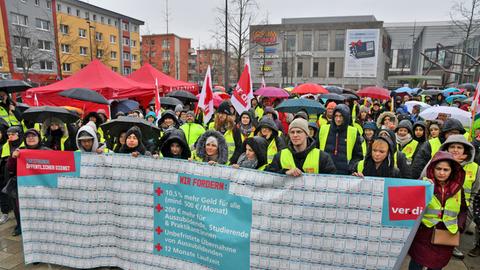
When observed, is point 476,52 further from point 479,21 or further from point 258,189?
point 258,189

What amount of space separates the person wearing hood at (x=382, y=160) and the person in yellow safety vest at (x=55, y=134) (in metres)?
4.47

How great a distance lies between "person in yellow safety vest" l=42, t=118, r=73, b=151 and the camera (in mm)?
5141

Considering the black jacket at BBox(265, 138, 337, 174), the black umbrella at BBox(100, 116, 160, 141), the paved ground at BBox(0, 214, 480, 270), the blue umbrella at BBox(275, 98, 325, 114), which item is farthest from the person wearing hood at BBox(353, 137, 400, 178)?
the blue umbrella at BBox(275, 98, 325, 114)

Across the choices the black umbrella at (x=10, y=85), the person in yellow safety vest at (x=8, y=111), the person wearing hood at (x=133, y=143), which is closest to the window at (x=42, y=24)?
the black umbrella at (x=10, y=85)

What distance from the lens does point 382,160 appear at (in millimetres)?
3359

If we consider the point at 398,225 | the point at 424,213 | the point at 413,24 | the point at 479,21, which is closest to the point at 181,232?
the point at 398,225

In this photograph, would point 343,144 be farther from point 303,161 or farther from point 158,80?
point 158,80

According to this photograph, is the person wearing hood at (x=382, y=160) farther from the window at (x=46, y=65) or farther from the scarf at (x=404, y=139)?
the window at (x=46, y=65)

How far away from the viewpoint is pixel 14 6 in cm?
3641

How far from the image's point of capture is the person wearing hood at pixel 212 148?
13.3ft

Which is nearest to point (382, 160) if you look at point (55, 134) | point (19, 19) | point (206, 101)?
point (206, 101)

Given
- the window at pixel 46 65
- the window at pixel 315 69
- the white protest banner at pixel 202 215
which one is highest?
the window at pixel 315 69

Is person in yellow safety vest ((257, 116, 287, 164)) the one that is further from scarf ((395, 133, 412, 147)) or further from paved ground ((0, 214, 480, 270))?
paved ground ((0, 214, 480, 270))

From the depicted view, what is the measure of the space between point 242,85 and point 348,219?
4.41 metres
